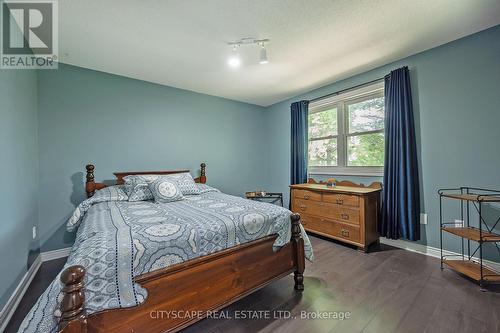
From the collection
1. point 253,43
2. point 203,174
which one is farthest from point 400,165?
point 203,174

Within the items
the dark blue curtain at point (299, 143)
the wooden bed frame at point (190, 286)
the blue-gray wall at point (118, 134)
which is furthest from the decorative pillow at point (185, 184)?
the dark blue curtain at point (299, 143)

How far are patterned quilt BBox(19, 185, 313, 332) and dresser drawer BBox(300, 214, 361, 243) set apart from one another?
1096 millimetres

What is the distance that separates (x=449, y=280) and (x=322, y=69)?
277cm

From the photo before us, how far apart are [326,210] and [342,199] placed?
31cm

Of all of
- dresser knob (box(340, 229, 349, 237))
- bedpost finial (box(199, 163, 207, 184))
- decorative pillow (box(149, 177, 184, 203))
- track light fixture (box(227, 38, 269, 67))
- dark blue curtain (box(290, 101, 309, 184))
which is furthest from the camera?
dark blue curtain (box(290, 101, 309, 184))

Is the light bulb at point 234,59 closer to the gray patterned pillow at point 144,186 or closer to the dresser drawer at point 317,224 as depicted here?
the gray patterned pillow at point 144,186

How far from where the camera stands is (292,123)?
408 centimetres

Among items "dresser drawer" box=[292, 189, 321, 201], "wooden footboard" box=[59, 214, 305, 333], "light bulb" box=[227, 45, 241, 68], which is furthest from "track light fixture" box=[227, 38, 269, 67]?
"dresser drawer" box=[292, 189, 321, 201]

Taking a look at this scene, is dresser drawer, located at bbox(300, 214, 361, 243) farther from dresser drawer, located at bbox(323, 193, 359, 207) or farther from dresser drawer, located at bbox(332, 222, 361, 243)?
dresser drawer, located at bbox(323, 193, 359, 207)

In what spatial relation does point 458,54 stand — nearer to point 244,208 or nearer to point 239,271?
point 244,208

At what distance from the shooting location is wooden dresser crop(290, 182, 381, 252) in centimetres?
261

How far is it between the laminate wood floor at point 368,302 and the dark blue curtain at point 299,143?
5.99 feet

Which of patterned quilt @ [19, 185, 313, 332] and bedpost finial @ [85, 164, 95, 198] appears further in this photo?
bedpost finial @ [85, 164, 95, 198]

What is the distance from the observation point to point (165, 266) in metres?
1.22
